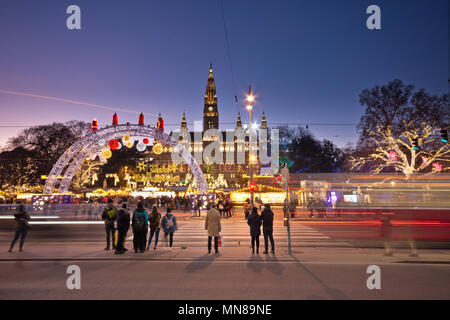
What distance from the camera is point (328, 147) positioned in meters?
60.4

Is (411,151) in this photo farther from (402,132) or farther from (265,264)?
(265,264)

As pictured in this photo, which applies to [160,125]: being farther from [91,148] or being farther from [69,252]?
[69,252]

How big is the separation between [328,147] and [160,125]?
4016 cm

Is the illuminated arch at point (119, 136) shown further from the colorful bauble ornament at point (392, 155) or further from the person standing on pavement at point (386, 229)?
the person standing on pavement at point (386, 229)

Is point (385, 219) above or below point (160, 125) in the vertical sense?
below

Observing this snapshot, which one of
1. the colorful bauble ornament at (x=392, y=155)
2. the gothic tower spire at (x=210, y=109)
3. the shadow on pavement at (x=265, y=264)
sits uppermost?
the gothic tower spire at (x=210, y=109)

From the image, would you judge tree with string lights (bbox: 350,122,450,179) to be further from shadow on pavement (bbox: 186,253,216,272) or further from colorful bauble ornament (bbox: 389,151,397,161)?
shadow on pavement (bbox: 186,253,216,272)

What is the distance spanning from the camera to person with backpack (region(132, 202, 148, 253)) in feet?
33.6

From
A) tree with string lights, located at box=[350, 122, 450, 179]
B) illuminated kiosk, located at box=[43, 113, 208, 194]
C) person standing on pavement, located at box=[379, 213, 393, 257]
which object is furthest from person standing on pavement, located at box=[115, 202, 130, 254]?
tree with string lights, located at box=[350, 122, 450, 179]

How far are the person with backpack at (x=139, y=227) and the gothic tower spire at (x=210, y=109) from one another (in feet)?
420

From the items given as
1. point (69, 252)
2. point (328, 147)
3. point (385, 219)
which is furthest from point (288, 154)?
point (69, 252)

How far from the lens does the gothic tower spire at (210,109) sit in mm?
138625

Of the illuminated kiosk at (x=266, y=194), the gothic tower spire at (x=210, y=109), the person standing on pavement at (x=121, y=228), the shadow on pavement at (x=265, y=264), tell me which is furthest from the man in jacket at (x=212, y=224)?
the gothic tower spire at (x=210, y=109)
